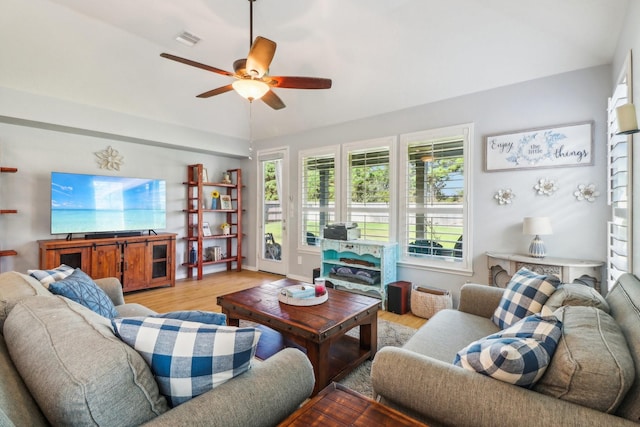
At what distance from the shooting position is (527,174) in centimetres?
313

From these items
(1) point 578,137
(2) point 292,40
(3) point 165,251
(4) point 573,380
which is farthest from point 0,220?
(1) point 578,137

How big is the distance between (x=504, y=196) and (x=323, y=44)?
101 inches

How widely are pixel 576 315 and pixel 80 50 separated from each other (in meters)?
4.82

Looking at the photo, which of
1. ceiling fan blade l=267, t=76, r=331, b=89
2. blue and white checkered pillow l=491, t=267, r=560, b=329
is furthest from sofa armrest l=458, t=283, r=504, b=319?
ceiling fan blade l=267, t=76, r=331, b=89

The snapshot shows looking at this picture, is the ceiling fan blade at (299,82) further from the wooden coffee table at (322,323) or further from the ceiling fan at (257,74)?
the wooden coffee table at (322,323)

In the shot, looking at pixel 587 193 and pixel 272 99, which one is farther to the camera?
pixel 272 99

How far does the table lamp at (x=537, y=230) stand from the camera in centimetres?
283

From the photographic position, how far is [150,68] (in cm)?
385

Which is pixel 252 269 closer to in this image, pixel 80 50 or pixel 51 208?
pixel 51 208

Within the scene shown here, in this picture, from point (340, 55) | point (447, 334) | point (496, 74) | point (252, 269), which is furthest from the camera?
point (252, 269)

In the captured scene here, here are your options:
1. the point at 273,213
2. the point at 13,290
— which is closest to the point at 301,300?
the point at 13,290

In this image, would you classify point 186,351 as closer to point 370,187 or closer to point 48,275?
point 48,275

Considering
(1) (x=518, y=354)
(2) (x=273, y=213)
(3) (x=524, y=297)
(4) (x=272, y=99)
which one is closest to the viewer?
(1) (x=518, y=354)

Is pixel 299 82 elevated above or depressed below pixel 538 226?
above
